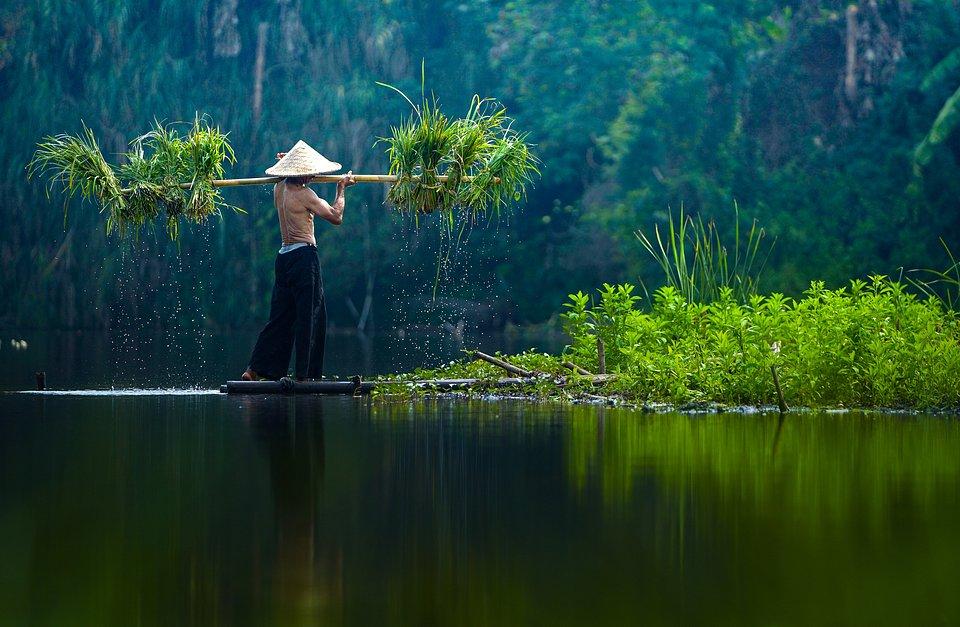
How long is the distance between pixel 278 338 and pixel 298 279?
0.55m

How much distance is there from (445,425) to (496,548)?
3829 millimetres

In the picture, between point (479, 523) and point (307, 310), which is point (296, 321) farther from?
point (479, 523)

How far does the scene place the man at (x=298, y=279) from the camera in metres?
10.6

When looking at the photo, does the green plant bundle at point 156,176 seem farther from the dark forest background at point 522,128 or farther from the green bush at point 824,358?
the dark forest background at point 522,128

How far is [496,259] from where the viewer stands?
3006 cm

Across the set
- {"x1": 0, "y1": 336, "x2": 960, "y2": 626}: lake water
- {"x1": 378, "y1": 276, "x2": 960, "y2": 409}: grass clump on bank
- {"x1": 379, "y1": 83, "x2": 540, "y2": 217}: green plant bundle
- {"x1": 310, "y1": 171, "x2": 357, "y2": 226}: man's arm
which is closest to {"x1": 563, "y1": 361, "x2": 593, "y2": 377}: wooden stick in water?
{"x1": 378, "y1": 276, "x2": 960, "y2": 409}: grass clump on bank

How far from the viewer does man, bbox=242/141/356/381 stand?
1059cm

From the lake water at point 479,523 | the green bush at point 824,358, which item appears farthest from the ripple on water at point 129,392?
the green bush at point 824,358

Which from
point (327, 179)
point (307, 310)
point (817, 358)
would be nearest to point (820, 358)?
point (817, 358)

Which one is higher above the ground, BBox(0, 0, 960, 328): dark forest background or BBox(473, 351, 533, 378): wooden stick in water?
BBox(0, 0, 960, 328): dark forest background

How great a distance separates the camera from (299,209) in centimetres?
1073

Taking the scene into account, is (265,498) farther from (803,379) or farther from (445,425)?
(803,379)

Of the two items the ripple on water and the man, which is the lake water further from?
the ripple on water

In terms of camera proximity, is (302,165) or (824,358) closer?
(824,358)
